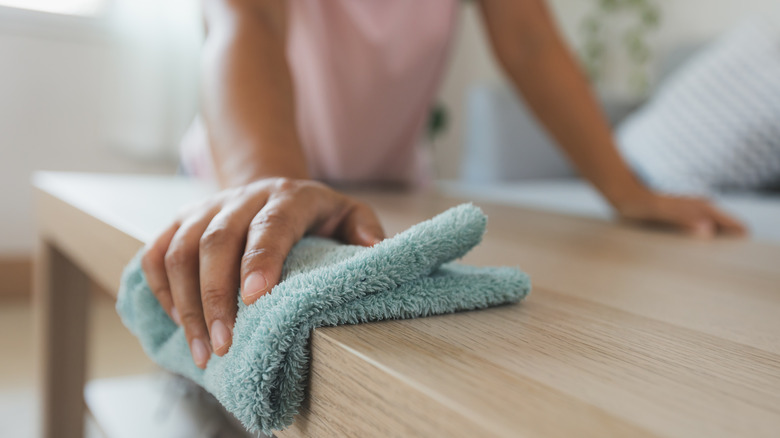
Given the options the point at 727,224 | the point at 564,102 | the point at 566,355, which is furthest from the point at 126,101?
the point at 566,355

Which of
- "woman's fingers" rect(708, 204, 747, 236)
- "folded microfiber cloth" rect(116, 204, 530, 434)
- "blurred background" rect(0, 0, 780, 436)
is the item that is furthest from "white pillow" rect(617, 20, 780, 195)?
"folded microfiber cloth" rect(116, 204, 530, 434)

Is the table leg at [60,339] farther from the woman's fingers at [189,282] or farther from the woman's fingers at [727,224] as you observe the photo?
the woman's fingers at [727,224]

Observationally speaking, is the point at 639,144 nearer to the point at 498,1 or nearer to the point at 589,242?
the point at 498,1

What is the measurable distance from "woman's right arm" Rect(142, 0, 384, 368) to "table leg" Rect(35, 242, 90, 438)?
16.5 inches

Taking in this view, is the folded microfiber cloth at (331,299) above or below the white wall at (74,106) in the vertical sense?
above

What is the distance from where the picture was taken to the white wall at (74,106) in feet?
6.18

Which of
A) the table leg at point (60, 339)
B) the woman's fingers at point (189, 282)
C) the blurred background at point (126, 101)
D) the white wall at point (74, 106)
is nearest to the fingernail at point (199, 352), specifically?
the woman's fingers at point (189, 282)

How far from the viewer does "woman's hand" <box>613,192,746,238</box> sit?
75 centimetres

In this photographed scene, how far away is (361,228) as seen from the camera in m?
0.34

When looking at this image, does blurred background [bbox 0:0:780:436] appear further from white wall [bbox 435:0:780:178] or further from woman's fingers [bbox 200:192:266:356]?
woman's fingers [bbox 200:192:266:356]

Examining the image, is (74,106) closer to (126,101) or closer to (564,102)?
(126,101)

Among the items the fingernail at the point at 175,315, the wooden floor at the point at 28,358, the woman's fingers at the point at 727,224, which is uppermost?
the woman's fingers at the point at 727,224

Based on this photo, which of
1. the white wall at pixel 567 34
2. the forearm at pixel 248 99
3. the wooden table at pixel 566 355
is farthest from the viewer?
the white wall at pixel 567 34

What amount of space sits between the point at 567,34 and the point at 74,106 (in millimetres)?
1892
